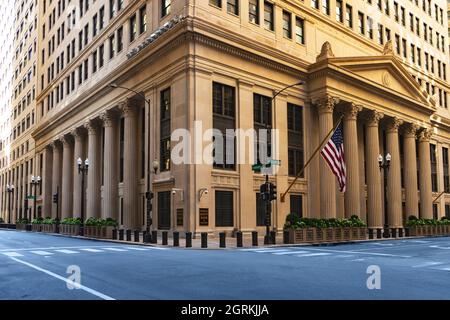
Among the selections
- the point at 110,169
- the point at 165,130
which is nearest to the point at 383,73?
the point at 165,130

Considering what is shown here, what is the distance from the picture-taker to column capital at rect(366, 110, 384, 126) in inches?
1859

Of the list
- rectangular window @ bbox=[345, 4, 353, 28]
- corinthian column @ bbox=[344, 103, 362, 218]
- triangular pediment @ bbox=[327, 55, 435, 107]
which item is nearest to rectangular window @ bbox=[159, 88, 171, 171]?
triangular pediment @ bbox=[327, 55, 435, 107]

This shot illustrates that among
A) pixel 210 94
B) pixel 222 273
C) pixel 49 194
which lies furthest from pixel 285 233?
pixel 49 194

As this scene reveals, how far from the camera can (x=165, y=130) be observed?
122 ft

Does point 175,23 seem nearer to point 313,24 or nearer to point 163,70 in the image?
point 163,70

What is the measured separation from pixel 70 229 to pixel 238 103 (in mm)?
19001

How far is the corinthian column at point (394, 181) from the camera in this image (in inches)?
1939

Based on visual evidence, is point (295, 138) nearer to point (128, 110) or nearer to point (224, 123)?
point (224, 123)

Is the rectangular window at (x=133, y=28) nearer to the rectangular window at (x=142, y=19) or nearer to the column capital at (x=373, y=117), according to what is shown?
the rectangular window at (x=142, y=19)

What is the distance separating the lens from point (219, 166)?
116 feet

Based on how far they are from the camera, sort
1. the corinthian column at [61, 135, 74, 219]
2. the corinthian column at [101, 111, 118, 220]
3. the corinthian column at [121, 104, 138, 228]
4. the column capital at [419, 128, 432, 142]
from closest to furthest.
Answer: the corinthian column at [121, 104, 138, 228] → the corinthian column at [101, 111, 118, 220] → the column capital at [419, 128, 432, 142] → the corinthian column at [61, 135, 74, 219]

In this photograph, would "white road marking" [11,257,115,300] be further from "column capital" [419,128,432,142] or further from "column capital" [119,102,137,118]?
"column capital" [419,128,432,142]

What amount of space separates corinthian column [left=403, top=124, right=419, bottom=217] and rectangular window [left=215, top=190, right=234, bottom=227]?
1056 inches

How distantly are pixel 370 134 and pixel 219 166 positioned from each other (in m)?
19.7
